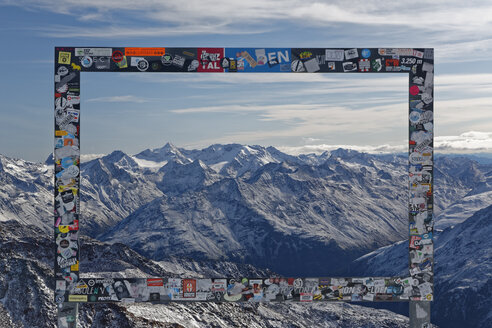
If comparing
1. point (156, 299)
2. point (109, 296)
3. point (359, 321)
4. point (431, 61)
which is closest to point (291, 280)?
point (156, 299)

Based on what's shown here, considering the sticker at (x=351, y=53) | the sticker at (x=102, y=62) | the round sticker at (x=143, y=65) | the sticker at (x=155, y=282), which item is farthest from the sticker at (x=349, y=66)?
the sticker at (x=155, y=282)

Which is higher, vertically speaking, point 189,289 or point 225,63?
point 225,63

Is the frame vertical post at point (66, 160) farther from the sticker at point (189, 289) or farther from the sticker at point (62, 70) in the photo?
the sticker at point (189, 289)

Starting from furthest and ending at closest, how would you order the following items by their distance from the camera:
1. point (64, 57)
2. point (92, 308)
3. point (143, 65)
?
1. point (92, 308)
2. point (143, 65)
3. point (64, 57)

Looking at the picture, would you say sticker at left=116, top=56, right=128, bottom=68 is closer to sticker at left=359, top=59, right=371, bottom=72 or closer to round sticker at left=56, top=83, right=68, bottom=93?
round sticker at left=56, top=83, right=68, bottom=93

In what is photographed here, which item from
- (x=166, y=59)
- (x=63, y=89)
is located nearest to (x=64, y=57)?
(x=63, y=89)

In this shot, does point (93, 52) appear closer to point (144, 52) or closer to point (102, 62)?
point (102, 62)

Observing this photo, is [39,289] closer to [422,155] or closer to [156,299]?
[156,299]
